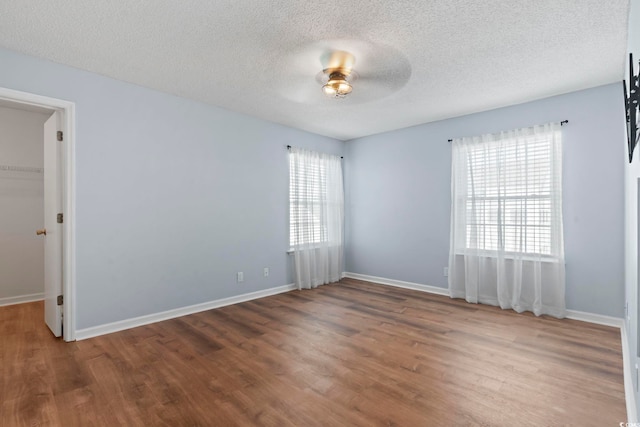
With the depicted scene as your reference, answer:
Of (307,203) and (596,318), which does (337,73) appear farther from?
(596,318)

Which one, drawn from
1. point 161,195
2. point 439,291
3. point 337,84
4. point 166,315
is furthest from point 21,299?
point 439,291

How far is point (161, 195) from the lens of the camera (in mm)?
3623

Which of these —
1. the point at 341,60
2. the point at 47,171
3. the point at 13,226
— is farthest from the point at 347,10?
the point at 13,226

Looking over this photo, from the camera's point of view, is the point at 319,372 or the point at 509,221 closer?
the point at 319,372

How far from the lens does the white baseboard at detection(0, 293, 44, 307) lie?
4176mm

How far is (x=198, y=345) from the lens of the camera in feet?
9.58

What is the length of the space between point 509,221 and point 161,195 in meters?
4.26

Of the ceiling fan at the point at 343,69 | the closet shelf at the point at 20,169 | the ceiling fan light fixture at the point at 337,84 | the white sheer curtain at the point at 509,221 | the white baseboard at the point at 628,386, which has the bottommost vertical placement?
the white baseboard at the point at 628,386

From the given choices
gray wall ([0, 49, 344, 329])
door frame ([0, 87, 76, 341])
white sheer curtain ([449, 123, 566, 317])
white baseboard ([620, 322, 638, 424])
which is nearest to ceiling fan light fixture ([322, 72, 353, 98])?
gray wall ([0, 49, 344, 329])

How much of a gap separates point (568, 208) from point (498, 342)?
74.0 inches

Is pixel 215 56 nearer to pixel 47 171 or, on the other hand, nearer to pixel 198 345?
pixel 47 171

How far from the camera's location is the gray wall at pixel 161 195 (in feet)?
10.1

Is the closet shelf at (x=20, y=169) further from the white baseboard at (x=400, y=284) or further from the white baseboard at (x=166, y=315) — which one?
the white baseboard at (x=400, y=284)

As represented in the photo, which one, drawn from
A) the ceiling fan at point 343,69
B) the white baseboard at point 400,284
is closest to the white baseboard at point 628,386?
the white baseboard at point 400,284
